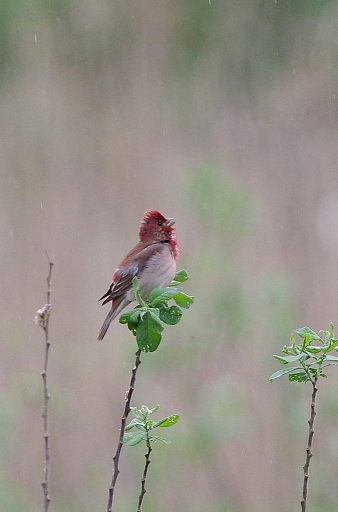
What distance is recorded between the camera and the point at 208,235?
3734 millimetres

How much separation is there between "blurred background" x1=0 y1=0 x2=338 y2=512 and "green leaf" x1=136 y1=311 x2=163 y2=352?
2246mm

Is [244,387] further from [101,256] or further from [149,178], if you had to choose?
[149,178]

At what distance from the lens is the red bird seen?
2.05 meters

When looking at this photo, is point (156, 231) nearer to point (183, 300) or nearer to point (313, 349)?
point (183, 300)

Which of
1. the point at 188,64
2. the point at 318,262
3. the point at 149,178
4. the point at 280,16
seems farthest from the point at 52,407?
the point at 280,16

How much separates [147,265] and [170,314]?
816 millimetres

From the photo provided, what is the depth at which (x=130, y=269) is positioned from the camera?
7.28 feet

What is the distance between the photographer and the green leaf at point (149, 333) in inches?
49.5

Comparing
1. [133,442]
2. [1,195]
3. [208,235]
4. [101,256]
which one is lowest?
[133,442]

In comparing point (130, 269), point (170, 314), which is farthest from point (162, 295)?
point (130, 269)

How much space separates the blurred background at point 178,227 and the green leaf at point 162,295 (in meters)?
2.21

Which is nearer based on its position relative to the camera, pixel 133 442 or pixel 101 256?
pixel 133 442

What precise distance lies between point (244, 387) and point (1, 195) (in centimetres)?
216

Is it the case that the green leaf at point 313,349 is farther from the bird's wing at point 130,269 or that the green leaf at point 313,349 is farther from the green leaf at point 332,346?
the bird's wing at point 130,269
